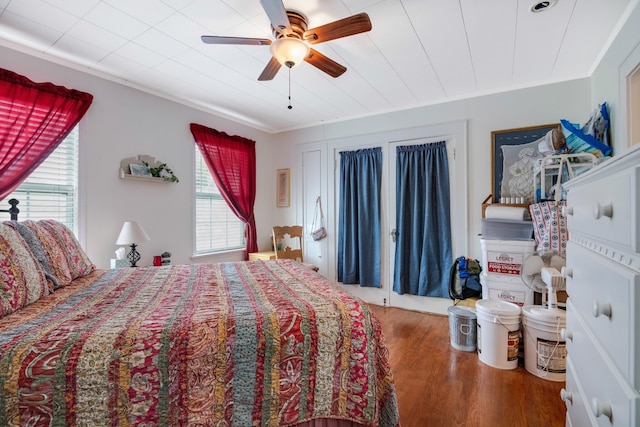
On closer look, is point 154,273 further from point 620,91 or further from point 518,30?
point 620,91

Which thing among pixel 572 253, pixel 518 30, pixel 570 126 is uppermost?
pixel 518 30

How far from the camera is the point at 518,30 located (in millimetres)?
2047

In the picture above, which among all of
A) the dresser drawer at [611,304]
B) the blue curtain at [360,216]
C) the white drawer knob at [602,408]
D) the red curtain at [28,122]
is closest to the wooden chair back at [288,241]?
the blue curtain at [360,216]

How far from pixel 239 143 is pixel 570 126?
3576 millimetres

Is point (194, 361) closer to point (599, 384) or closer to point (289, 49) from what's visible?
point (599, 384)

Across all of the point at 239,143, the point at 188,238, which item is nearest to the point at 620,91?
the point at 239,143

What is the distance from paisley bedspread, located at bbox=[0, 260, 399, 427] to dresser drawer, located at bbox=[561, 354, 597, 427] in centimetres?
64

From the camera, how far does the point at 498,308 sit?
227 centimetres

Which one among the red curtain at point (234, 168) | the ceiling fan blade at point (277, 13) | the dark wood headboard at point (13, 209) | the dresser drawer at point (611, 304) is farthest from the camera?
the red curtain at point (234, 168)

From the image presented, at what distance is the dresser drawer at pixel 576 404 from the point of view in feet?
3.00

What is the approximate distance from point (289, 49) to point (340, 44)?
621mm

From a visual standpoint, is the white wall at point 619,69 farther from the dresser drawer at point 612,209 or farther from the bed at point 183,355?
the bed at point 183,355

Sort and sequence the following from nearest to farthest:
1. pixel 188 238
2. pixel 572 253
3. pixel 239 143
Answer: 1. pixel 572 253
2. pixel 188 238
3. pixel 239 143

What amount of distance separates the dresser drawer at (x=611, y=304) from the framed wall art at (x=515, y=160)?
222 centimetres
